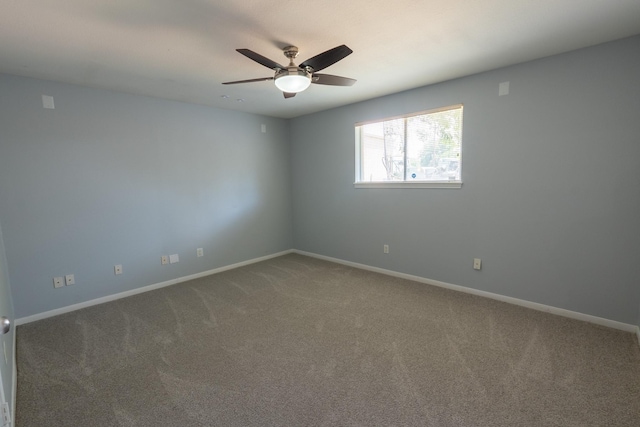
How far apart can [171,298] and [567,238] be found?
4.29 metres

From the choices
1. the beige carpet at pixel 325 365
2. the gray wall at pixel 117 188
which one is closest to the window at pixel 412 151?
the beige carpet at pixel 325 365

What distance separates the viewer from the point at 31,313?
3.05 meters

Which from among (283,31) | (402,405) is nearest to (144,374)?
(402,405)

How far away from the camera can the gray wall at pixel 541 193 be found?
2.51 metres

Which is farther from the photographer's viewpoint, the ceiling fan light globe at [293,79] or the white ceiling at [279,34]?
the ceiling fan light globe at [293,79]

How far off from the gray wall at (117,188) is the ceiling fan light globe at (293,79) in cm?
239

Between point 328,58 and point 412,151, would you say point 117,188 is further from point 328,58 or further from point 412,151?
point 412,151

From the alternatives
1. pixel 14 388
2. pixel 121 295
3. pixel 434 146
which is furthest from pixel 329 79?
pixel 121 295

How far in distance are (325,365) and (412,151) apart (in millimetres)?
2792

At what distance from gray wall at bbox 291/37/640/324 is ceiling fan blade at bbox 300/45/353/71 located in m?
1.92

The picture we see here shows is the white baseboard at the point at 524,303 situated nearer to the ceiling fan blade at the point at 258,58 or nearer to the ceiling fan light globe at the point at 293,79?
the ceiling fan light globe at the point at 293,79

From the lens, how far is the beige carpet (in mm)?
1762

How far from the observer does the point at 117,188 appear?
354 cm

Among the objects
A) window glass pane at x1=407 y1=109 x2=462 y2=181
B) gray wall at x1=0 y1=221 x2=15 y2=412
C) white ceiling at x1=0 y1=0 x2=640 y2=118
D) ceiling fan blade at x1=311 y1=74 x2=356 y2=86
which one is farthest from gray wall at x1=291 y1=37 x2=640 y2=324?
gray wall at x1=0 y1=221 x2=15 y2=412
